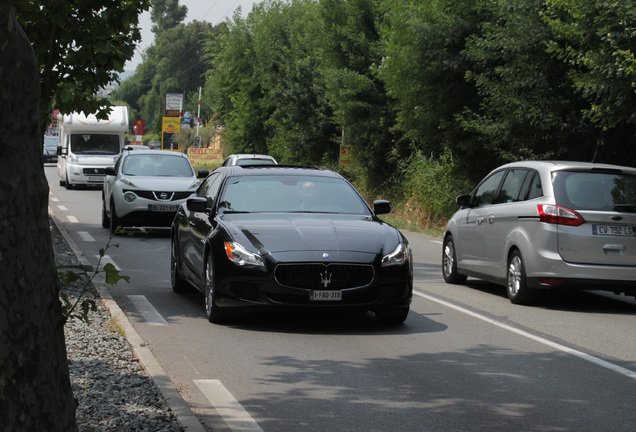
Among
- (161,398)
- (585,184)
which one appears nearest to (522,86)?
(585,184)

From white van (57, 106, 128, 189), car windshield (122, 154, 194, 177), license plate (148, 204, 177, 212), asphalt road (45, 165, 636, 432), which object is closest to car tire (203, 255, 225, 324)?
asphalt road (45, 165, 636, 432)

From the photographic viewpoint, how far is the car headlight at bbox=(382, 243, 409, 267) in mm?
8938

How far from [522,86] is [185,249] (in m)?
10.6

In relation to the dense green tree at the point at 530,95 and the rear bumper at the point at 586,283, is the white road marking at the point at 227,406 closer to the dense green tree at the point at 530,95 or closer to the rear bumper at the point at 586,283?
the rear bumper at the point at 586,283

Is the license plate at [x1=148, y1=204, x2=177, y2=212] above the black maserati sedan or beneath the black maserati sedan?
beneath

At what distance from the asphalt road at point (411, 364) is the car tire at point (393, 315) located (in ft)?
0.38

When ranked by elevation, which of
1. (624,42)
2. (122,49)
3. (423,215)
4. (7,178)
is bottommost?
(423,215)

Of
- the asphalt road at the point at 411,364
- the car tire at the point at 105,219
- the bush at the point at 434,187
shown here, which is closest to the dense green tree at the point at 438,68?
→ the bush at the point at 434,187

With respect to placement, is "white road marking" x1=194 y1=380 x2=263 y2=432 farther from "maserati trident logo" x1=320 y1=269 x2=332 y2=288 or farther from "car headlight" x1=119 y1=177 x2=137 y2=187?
"car headlight" x1=119 y1=177 x2=137 y2=187

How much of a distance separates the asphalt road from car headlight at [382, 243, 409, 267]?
0.65 metres

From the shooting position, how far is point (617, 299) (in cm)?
1224

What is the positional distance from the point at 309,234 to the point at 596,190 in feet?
11.9

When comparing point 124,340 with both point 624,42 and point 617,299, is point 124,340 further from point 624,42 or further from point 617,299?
point 624,42

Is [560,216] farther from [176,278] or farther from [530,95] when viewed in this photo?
[530,95]
